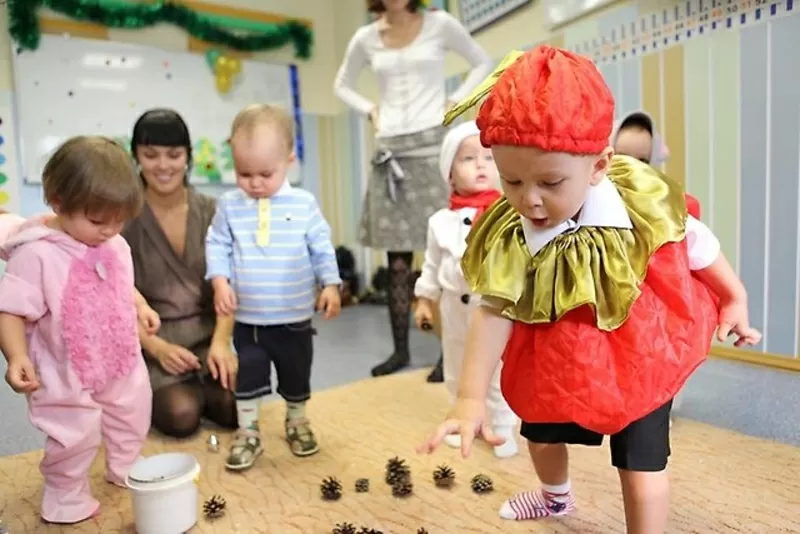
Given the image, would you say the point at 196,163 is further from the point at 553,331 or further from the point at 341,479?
the point at 553,331

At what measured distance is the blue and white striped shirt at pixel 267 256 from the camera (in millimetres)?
1324

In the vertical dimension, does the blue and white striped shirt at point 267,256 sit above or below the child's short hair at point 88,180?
below

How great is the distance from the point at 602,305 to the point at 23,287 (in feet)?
2.92

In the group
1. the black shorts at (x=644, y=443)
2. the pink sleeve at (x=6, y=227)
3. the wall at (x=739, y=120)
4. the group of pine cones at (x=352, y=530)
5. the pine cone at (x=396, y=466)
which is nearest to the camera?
the black shorts at (x=644, y=443)

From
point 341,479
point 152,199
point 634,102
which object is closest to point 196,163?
point 152,199

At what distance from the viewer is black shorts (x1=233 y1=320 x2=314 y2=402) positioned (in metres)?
1.37

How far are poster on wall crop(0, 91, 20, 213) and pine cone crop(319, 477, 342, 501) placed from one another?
2.51 meters

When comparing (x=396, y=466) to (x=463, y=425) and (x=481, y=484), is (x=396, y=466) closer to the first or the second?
(x=481, y=484)

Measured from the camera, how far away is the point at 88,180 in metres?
1.05

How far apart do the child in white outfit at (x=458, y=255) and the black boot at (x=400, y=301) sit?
642 millimetres

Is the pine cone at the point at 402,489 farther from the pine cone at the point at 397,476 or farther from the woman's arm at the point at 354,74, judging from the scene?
the woman's arm at the point at 354,74

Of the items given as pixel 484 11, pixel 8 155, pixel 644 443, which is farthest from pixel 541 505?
pixel 8 155

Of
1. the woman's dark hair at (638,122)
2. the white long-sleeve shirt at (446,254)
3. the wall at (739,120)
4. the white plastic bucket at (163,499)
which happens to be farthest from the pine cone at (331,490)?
the wall at (739,120)

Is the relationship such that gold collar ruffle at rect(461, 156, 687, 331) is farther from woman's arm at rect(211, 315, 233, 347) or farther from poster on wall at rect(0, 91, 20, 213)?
poster on wall at rect(0, 91, 20, 213)
